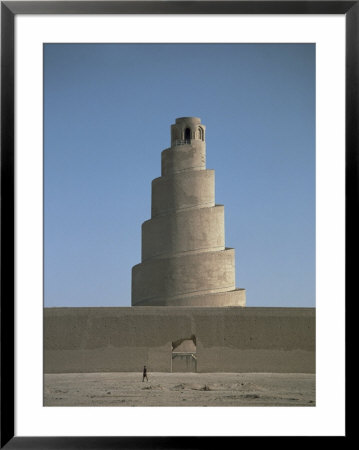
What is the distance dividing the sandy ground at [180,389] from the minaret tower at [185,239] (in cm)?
432

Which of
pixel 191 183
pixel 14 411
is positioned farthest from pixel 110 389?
pixel 14 411

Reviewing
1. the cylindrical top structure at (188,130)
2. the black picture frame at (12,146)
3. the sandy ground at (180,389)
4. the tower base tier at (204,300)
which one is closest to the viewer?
the black picture frame at (12,146)

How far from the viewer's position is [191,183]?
20422mm

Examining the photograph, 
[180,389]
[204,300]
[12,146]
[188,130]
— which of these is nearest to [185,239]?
[204,300]

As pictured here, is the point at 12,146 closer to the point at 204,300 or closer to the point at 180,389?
the point at 180,389

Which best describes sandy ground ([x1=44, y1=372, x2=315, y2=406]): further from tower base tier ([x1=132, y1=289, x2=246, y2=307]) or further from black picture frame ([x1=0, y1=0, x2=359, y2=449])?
black picture frame ([x1=0, y1=0, x2=359, y2=449])

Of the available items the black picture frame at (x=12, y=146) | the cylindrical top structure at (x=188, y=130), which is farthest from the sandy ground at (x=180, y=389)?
the black picture frame at (x=12, y=146)

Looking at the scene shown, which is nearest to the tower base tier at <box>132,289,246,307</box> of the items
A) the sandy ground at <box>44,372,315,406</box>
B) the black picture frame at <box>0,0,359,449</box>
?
the sandy ground at <box>44,372,315,406</box>

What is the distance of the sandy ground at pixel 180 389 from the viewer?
514 inches

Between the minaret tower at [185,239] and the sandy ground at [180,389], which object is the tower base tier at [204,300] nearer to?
the minaret tower at [185,239]

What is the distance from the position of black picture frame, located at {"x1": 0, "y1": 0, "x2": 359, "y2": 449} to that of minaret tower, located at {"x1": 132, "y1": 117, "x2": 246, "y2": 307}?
14.8 m

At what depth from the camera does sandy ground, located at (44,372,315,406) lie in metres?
13.1

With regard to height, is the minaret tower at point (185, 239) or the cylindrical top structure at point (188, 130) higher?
the cylindrical top structure at point (188, 130)

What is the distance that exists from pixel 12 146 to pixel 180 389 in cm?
1013
